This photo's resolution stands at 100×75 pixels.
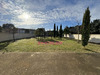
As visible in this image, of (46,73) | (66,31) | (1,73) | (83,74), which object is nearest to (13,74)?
(1,73)

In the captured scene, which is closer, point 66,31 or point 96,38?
point 96,38

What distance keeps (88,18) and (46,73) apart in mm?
7033

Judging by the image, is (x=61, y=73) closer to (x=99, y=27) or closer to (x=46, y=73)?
(x=46, y=73)

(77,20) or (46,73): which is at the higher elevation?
(77,20)

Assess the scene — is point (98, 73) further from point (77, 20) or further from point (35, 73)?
point (77, 20)

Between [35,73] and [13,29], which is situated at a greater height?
[13,29]

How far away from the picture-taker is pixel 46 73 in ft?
7.73

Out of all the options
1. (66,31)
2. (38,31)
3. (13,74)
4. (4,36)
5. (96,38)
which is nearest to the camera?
(13,74)

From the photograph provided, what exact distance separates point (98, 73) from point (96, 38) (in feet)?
32.4

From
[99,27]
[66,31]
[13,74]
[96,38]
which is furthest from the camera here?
[66,31]

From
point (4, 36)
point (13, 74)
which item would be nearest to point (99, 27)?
point (13, 74)

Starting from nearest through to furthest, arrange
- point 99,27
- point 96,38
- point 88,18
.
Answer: point 88,18
point 96,38
point 99,27

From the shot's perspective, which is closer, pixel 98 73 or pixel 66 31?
pixel 98 73

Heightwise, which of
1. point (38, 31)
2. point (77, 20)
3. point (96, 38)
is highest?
point (77, 20)
